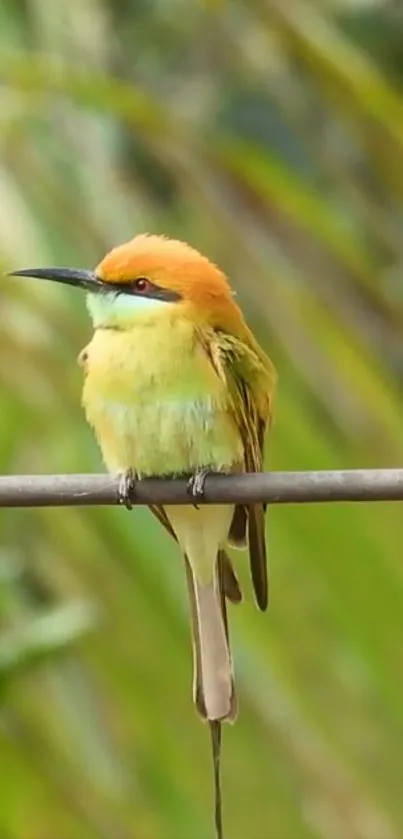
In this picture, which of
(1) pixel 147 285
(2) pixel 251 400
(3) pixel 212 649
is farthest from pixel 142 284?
(3) pixel 212 649

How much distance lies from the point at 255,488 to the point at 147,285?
340 mm

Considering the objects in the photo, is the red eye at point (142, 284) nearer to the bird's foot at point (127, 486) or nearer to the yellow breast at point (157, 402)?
the yellow breast at point (157, 402)

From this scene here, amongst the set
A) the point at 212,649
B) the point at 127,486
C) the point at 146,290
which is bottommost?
the point at 212,649

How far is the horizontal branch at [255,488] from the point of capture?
2.19ft

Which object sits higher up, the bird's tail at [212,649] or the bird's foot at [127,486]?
the bird's foot at [127,486]

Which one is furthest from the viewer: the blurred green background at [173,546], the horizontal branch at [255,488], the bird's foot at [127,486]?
the blurred green background at [173,546]

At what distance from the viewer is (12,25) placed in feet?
5.05

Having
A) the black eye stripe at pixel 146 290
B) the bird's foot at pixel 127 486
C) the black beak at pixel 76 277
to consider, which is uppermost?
the black beak at pixel 76 277

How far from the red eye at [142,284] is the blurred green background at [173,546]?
0.60 feet

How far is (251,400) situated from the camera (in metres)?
1.06

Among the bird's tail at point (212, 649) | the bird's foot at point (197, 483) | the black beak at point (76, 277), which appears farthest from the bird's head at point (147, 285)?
the bird's tail at point (212, 649)

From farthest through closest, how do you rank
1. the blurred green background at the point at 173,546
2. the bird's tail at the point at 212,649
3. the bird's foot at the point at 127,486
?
1. the blurred green background at the point at 173,546
2. the bird's tail at the point at 212,649
3. the bird's foot at the point at 127,486

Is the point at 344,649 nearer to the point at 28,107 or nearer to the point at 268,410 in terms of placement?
the point at 268,410

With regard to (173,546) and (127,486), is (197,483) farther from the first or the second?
(173,546)
